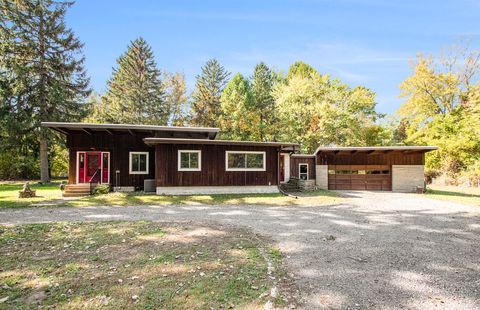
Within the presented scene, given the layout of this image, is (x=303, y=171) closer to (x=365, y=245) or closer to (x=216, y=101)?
(x=365, y=245)

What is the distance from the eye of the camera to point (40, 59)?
21.4 metres

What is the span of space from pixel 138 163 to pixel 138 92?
18813 millimetres

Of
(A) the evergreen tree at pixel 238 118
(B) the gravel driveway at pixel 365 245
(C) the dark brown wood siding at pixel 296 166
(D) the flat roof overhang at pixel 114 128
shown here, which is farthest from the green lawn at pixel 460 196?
(A) the evergreen tree at pixel 238 118

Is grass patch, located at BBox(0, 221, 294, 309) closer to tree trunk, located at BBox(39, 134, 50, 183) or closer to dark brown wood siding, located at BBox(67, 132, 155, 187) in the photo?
dark brown wood siding, located at BBox(67, 132, 155, 187)

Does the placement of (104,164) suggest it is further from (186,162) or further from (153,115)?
(153,115)

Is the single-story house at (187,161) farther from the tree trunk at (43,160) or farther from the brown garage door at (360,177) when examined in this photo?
the tree trunk at (43,160)

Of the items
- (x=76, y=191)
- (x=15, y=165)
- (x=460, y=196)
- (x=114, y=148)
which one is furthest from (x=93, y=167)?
(x=460, y=196)

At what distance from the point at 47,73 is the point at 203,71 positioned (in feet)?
60.1

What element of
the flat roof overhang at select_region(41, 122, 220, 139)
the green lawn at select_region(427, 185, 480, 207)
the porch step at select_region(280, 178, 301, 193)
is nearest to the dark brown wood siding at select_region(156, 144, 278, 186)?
the flat roof overhang at select_region(41, 122, 220, 139)

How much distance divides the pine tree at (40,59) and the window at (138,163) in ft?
36.4

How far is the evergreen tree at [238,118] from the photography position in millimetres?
29172

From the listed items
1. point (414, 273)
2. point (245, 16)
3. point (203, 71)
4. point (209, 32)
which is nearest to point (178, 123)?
point (203, 71)

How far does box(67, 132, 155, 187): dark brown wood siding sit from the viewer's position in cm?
1505

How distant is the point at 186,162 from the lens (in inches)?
555
